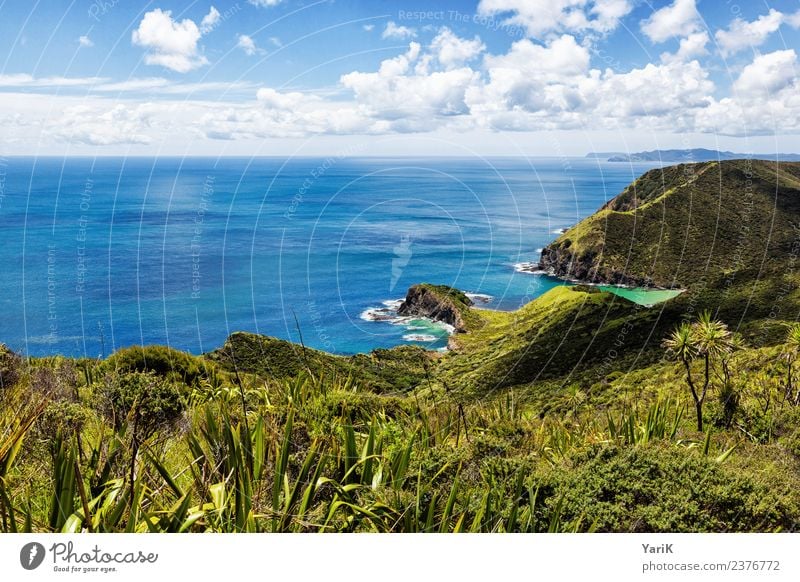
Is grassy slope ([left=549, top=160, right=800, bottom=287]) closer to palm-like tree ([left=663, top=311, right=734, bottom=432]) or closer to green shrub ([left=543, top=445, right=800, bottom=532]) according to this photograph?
palm-like tree ([left=663, top=311, right=734, bottom=432])

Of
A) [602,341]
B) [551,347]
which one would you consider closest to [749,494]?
[551,347]

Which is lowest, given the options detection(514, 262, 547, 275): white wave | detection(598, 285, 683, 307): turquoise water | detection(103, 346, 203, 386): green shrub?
detection(598, 285, 683, 307): turquoise water

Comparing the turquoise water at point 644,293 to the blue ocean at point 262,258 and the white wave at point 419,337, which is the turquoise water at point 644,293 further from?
the white wave at point 419,337

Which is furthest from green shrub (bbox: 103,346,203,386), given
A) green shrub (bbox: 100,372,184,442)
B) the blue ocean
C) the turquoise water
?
the turquoise water

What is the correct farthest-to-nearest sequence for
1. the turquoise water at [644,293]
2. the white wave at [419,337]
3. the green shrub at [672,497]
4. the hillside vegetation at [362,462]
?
the turquoise water at [644,293] < the white wave at [419,337] < the green shrub at [672,497] < the hillside vegetation at [362,462]

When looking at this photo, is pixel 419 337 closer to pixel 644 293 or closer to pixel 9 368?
pixel 644 293

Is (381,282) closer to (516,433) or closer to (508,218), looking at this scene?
(508,218)

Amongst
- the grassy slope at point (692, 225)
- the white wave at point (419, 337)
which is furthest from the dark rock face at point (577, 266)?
the white wave at point (419, 337)
